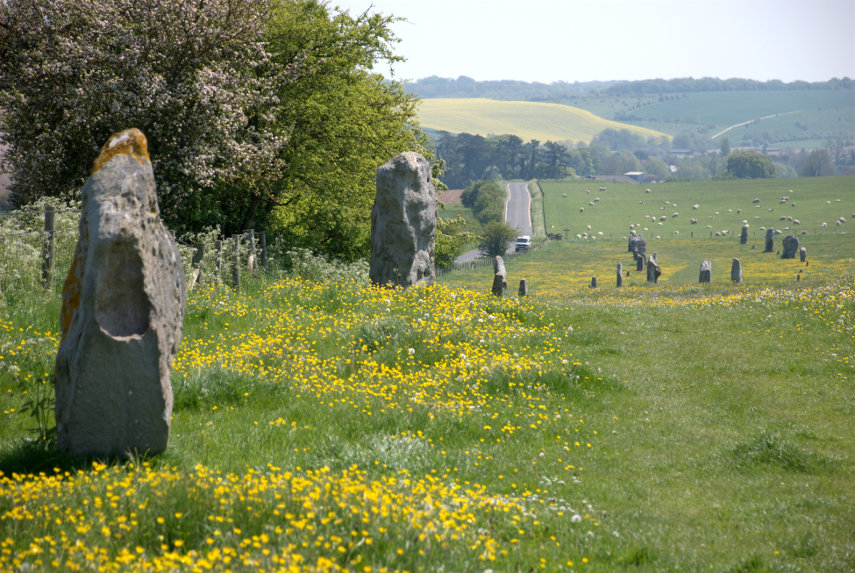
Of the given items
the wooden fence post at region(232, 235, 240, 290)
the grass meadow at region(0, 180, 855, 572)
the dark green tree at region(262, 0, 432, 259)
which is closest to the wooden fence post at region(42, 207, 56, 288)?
the grass meadow at region(0, 180, 855, 572)

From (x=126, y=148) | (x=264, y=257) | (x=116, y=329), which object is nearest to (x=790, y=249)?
(x=264, y=257)

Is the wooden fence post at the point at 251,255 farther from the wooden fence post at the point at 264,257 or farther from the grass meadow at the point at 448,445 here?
the grass meadow at the point at 448,445

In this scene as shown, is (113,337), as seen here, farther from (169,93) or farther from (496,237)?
(496,237)

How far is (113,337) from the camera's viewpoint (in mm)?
6652

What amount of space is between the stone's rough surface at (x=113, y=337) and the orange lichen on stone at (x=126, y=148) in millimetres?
333

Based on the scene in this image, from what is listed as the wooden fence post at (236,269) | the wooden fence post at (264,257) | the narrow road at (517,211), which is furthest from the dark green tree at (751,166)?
the wooden fence post at (236,269)

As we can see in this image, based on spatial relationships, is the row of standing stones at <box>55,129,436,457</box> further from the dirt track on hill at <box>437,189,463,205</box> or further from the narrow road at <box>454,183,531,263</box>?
the dirt track on hill at <box>437,189,463,205</box>

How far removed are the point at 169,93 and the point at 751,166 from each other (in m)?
196

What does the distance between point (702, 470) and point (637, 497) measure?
4.40 ft

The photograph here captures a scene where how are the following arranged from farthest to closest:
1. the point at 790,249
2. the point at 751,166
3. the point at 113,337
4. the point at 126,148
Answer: the point at 751,166, the point at 790,249, the point at 126,148, the point at 113,337

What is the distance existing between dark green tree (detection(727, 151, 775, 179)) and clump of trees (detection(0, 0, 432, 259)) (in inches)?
7239

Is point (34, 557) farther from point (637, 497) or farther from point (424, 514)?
point (637, 497)

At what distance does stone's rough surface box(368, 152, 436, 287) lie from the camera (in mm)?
18375

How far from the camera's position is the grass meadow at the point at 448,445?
5.15 meters
